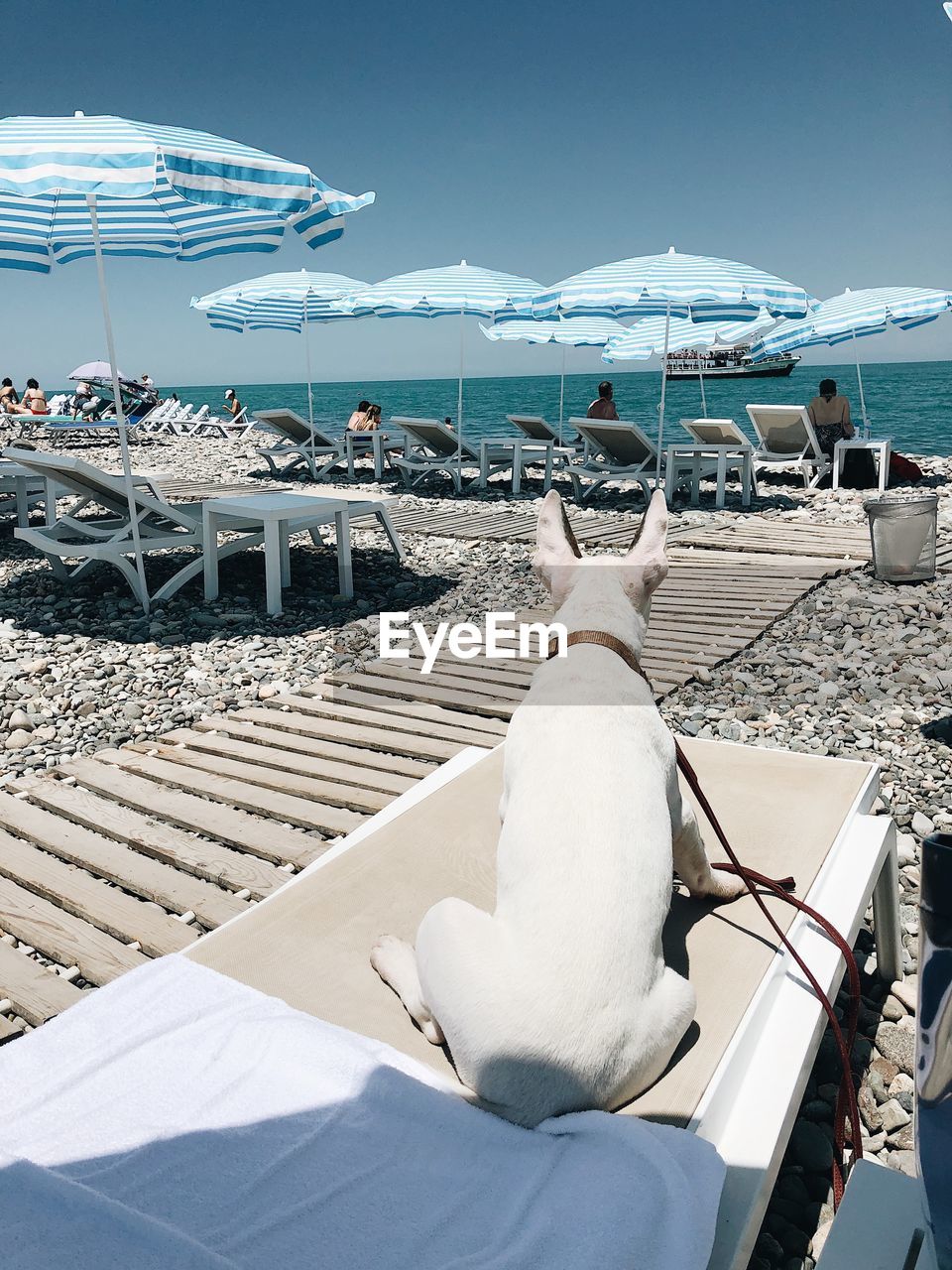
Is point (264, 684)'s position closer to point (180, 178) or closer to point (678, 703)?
point (678, 703)

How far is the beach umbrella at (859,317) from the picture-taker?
12.7 metres

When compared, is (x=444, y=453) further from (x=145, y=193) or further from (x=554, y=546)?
(x=554, y=546)

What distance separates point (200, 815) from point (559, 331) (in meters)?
14.1

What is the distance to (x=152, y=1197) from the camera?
132 cm

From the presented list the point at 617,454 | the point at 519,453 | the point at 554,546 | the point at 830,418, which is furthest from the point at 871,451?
the point at 554,546

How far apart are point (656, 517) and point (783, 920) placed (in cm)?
102

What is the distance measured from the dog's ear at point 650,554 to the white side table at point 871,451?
434 inches

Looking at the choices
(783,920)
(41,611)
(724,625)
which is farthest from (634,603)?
(41,611)

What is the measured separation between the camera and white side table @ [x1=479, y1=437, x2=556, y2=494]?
A: 39.6ft

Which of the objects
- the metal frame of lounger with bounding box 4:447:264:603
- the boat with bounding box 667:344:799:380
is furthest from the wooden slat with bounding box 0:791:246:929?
the boat with bounding box 667:344:799:380

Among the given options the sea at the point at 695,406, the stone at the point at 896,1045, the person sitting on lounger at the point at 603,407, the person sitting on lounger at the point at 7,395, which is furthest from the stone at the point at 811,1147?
the sea at the point at 695,406

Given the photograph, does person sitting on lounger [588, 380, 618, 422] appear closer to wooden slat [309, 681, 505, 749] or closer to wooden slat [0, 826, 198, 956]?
A: wooden slat [309, 681, 505, 749]

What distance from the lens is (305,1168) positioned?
137 centimetres

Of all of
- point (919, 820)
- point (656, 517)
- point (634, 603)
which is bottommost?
point (919, 820)
